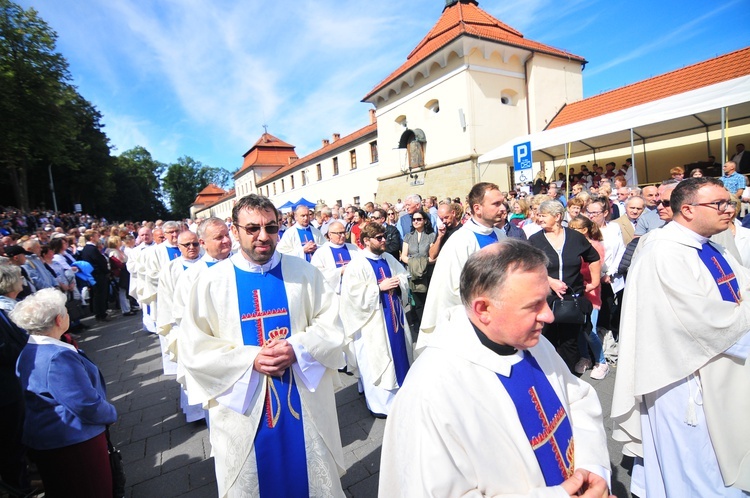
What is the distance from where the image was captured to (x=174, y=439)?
3814 mm

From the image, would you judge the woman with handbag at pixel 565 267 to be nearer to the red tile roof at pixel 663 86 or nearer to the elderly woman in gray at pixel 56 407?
the elderly woman in gray at pixel 56 407

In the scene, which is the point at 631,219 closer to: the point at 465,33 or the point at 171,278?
the point at 171,278

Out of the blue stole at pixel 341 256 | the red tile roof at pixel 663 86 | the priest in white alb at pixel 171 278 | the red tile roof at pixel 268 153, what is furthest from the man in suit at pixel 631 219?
the red tile roof at pixel 268 153

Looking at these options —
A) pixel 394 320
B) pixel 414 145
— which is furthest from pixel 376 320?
pixel 414 145

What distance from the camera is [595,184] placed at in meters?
11.2

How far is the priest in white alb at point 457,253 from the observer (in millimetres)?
3357

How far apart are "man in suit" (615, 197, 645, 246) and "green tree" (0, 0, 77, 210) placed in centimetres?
3032

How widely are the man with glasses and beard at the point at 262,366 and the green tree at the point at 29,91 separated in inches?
1144

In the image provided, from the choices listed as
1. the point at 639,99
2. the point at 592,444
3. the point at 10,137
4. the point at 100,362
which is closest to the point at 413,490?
the point at 592,444

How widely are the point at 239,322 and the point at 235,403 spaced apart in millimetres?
463

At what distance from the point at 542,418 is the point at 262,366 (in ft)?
4.78

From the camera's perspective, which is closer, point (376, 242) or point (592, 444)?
point (592, 444)

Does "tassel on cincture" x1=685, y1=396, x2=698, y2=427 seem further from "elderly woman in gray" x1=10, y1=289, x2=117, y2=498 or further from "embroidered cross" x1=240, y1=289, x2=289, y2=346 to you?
"elderly woman in gray" x1=10, y1=289, x2=117, y2=498

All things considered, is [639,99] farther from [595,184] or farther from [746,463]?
[746,463]
